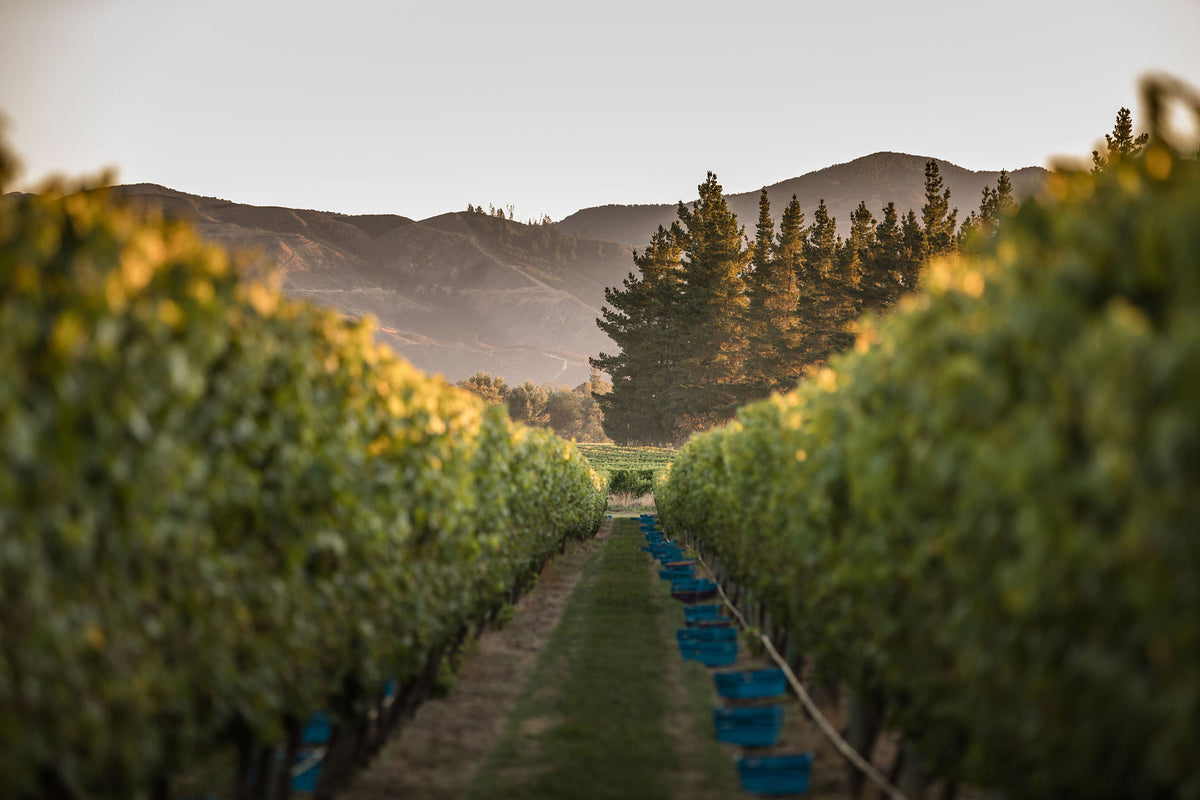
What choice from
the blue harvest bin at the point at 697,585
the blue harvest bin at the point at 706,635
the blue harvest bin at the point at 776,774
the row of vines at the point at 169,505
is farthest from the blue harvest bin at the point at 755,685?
the blue harvest bin at the point at 697,585

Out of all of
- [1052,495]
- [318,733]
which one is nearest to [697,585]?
[318,733]

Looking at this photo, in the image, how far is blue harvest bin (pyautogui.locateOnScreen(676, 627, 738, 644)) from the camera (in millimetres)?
11328

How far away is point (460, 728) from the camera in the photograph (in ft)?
30.5

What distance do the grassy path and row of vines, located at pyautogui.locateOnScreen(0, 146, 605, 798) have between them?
2088mm

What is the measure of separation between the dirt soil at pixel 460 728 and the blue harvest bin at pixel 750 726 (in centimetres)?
215

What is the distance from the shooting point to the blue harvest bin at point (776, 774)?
22.5 feet

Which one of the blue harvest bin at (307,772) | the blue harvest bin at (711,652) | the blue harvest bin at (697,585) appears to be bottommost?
the blue harvest bin at (697,585)

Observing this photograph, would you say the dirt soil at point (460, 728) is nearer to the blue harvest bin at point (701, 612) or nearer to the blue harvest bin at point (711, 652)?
the blue harvest bin at point (711, 652)

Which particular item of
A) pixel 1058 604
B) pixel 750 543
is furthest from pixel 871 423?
pixel 750 543

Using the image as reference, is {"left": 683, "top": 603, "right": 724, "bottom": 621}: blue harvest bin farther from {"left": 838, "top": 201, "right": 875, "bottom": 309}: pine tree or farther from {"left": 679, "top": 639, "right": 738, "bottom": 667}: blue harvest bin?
{"left": 838, "top": 201, "right": 875, "bottom": 309}: pine tree

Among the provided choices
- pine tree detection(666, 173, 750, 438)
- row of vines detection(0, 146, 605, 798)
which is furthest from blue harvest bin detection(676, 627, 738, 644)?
pine tree detection(666, 173, 750, 438)

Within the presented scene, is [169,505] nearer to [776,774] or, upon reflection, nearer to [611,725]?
[776,774]

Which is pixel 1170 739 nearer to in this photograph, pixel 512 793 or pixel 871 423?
pixel 871 423

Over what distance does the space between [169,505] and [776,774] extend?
5009mm
